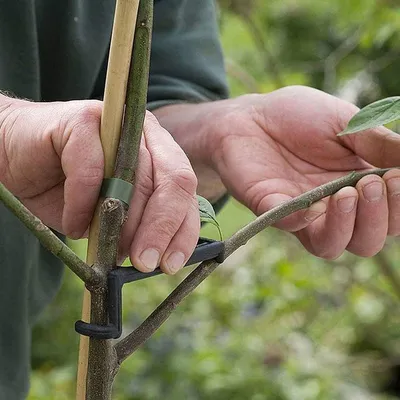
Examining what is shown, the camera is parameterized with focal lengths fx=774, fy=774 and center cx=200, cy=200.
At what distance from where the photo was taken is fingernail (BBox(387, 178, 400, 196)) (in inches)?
26.1

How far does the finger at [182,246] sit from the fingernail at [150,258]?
0.04ft

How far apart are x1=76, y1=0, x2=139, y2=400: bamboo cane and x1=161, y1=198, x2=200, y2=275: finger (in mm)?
44

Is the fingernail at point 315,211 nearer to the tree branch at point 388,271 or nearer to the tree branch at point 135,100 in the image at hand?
the tree branch at point 135,100

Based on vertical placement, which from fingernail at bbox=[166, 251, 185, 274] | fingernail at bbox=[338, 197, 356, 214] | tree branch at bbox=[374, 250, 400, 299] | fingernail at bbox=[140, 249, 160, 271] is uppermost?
fingernail at bbox=[140, 249, 160, 271]

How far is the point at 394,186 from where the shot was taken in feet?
2.19

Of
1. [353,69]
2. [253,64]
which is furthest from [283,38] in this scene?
[353,69]

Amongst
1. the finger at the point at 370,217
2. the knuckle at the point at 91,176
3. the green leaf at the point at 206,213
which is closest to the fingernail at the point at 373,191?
the finger at the point at 370,217

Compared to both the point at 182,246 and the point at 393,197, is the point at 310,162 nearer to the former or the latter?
the point at 393,197

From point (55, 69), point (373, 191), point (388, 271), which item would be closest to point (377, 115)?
point (373, 191)

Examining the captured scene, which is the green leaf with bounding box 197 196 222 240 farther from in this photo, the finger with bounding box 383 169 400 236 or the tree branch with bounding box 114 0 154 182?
the finger with bounding box 383 169 400 236

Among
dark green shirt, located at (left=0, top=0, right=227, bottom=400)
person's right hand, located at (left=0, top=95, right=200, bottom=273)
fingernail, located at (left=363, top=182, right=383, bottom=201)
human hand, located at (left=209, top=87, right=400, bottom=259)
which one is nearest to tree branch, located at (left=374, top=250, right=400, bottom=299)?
dark green shirt, located at (left=0, top=0, right=227, bottom=400)

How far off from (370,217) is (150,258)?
1.01 ft

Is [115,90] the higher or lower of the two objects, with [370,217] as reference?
higher

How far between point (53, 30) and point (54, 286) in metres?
0.32
